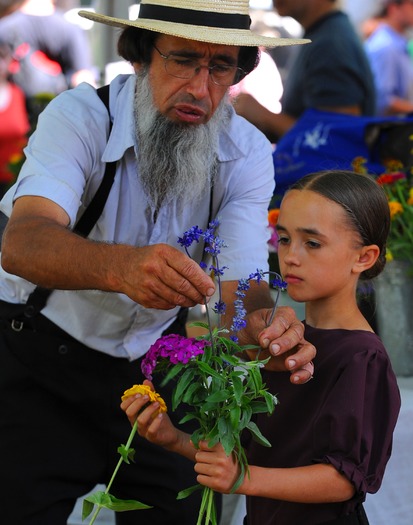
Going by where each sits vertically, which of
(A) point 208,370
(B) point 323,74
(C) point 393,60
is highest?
(A) point 208,370

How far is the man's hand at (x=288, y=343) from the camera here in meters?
1.90

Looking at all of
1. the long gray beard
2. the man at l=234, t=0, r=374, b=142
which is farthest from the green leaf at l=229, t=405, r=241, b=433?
the man at l=234, t=0, r=374, b=142

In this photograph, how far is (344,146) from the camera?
145 inches

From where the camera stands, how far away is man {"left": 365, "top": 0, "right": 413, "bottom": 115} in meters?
6.20

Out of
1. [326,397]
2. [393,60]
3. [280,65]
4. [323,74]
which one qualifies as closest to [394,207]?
[326,397]

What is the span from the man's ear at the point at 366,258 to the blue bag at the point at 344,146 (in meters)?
1.37

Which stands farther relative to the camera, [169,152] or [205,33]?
[169,152]

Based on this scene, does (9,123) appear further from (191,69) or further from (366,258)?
(366,258)

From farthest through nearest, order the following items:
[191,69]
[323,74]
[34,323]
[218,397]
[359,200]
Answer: [323,74] < [34,323] < [191,69] < [359,200] < [218,397]

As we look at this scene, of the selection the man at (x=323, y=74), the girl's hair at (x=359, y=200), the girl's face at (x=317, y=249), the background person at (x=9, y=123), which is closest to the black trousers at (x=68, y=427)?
the girl's face at (x=317, y=249)

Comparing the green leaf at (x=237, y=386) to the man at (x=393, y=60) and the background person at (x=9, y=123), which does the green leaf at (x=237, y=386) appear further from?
the man at (x=393, y=60)

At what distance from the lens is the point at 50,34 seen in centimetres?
565

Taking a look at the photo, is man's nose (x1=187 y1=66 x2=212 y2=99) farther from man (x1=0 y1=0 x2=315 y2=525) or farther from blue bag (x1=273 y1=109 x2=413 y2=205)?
blue bag (x1=273 y1=109 x2=413 y2=205)

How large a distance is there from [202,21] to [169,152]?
0.31m
